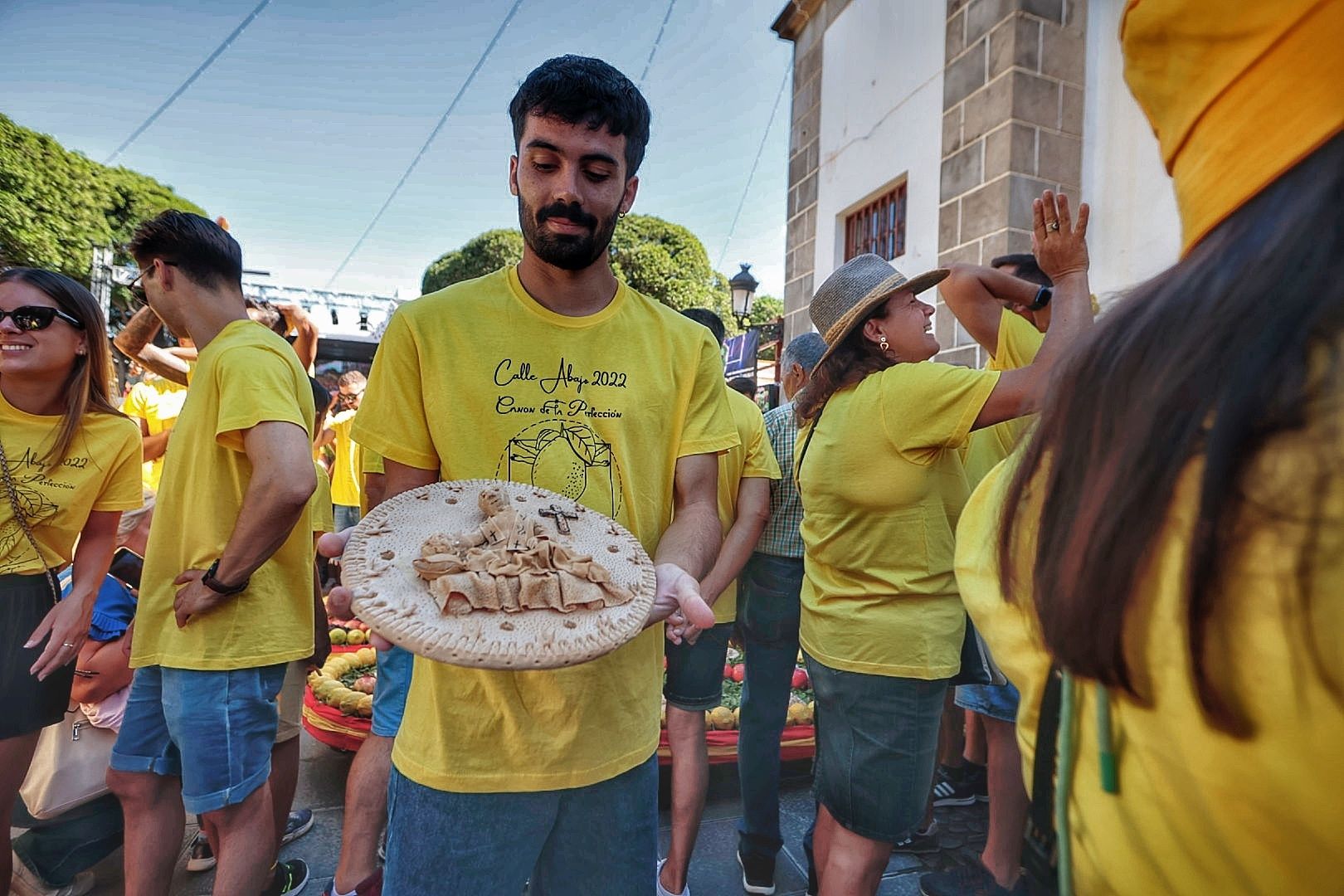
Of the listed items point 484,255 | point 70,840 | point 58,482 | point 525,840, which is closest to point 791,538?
point 525,840

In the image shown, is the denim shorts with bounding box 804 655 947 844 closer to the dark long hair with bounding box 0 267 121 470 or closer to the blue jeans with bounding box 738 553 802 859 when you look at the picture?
the blue jeans with bounding box 738 553 802 859

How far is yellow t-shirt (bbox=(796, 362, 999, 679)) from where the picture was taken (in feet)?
6.44

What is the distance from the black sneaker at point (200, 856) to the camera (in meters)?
2.76

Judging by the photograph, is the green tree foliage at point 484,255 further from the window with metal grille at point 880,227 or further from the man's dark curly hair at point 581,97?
the man's dark curly hair at point 581,97

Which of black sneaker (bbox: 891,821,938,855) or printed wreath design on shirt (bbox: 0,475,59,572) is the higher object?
printed wreath design on shirt (bbox: 0,475,59,572)

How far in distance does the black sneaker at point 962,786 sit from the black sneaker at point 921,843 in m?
0.27

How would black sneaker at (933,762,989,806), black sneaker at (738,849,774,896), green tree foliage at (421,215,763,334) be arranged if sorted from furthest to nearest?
green tree foliage at (421,215,763,334), black sneaker at (933,762,989,806), black sneaker at (738,849,774,896)

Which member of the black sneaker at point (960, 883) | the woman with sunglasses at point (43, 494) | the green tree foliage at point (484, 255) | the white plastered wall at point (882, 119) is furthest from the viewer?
the green tree foliage at point (484, 255)

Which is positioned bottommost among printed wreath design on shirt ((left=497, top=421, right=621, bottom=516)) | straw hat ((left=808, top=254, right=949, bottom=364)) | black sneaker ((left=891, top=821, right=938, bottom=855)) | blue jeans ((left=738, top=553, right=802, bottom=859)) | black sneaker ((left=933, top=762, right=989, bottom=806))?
black sneaker ((left=891, top=821, right=938, bottom=855))

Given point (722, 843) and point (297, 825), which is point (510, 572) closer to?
point (722, 843)

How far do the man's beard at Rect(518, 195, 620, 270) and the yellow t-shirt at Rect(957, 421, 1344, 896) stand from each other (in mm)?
1191

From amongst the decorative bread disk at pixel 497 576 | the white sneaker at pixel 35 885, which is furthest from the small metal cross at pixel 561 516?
the white sneaker at pixel 35 885

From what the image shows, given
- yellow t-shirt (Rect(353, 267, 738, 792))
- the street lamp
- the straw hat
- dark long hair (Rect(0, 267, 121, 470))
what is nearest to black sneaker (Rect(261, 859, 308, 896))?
dark long hair (Rect(0, 267, 121, 470))

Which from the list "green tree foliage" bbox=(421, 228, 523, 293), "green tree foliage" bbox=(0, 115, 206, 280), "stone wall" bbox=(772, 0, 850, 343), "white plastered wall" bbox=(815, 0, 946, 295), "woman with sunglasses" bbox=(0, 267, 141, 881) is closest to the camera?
"woman with sunglasses" bbox=(0, 267, 141, 881)
